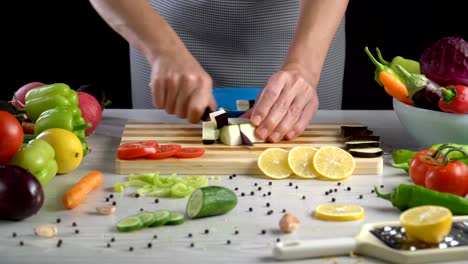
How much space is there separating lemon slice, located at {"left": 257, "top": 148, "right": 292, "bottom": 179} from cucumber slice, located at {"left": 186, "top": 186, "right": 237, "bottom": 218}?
0.30m

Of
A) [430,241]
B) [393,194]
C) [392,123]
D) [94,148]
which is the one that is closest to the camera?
[430,241]

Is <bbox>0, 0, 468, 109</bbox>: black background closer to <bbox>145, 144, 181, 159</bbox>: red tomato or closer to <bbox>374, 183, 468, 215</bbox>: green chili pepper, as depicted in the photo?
<bbox>145, 144, 181, 159</bbox>: red tomato

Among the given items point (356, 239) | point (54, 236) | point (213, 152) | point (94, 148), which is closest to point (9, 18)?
point (94, 148)

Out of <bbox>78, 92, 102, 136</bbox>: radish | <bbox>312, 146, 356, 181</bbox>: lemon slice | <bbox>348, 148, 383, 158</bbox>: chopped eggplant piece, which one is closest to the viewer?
<bbox>312, 146, 356, 181</bbox>: lemon slice

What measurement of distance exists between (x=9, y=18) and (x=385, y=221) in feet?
8.45

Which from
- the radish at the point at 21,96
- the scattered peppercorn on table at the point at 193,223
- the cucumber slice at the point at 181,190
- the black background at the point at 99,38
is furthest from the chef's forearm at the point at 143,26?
the black background at the point at 99,38

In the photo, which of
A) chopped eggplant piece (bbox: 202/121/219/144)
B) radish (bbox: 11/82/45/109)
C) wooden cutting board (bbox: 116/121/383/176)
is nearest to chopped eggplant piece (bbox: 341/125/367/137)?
wooden cutting board (bbox: 116/121/383/176)

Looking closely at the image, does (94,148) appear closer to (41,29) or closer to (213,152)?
(213,152)

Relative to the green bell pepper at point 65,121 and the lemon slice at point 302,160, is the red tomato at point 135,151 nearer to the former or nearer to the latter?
the green bell pepper at point 65,121

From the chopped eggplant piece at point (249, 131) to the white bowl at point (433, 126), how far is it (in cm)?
38

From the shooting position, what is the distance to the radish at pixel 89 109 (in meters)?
2.54

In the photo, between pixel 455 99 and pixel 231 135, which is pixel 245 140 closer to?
pixel 231 135

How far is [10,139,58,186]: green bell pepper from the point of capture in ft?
6.54

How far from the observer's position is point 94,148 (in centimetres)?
246
